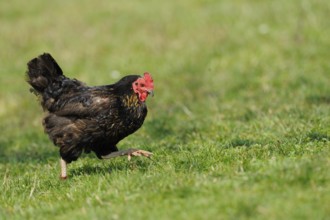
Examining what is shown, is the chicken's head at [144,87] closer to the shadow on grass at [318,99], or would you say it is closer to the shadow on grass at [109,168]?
the shadow on grass at [109,168]

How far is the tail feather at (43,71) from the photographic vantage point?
9570 millimetres

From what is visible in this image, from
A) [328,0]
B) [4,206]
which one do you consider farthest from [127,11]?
[4,206]

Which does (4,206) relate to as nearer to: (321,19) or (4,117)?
A: (4,117)

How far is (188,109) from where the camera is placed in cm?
1414

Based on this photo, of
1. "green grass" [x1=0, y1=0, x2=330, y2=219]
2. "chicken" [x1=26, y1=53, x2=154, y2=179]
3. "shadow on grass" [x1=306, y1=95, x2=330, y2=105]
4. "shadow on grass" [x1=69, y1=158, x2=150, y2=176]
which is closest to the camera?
"green grass" [x1=0, y1=0, x2=330, y2=219]

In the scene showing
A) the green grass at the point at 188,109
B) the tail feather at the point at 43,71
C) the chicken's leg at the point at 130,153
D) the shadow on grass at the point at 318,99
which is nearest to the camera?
the green grass at the point at 188,109

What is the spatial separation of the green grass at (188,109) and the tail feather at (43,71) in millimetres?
1359

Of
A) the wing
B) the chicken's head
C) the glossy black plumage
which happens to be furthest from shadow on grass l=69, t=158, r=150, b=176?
the chicken's head

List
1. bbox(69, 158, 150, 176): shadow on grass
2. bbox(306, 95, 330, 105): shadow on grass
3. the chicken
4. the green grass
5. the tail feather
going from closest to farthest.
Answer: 1. the green grass
2. bbox(69, 158, 150, 176): shadow on grass
3. the chicken
4. the tail feather
5. bbox(306, 95, 330, 105): shadow on grass

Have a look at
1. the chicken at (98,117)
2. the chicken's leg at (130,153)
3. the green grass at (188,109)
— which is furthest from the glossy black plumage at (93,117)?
the green grass at (188,109)

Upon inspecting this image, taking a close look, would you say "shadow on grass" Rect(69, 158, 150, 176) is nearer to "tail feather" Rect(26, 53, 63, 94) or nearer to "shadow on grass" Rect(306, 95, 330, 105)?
"tail feather" Rect(26, 53, 63, 94)

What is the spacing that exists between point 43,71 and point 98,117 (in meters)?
1.70

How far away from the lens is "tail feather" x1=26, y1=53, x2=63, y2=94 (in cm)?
957

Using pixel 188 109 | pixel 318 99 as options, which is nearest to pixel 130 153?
pixel 188 109
